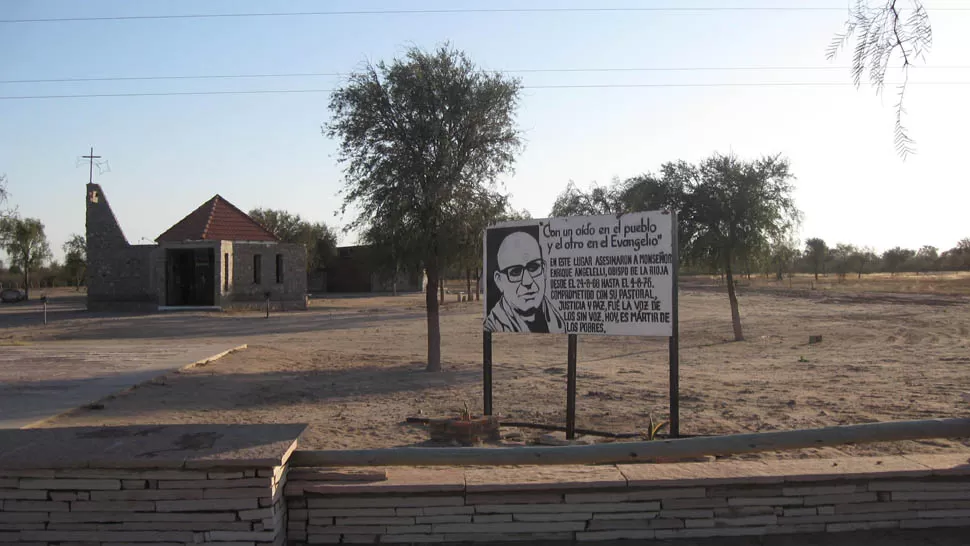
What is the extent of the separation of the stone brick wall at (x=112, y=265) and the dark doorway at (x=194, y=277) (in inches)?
71.2

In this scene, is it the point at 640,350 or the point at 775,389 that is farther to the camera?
the point at 640,350

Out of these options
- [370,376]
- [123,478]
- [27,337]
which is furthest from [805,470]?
[27,337]

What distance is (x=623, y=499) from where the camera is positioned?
466 centimetres

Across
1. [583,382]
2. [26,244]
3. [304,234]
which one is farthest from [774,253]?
[26,244]

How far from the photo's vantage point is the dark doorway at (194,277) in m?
41.2

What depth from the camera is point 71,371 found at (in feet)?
45.2

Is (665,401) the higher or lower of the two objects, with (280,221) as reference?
lower

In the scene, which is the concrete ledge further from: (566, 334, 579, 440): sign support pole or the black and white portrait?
the black and white portrait

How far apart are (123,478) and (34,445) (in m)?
0.79

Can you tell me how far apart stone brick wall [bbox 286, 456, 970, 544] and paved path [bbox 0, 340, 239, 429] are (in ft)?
19.3

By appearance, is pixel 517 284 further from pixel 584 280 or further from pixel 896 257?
pixel 896 257

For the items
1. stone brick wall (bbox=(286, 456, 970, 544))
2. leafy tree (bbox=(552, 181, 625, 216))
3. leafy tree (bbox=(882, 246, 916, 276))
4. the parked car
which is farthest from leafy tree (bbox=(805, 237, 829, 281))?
stone brick wall (bbox=(286, 456, 970, 544))

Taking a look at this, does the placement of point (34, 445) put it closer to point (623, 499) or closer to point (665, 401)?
point (623, 499)

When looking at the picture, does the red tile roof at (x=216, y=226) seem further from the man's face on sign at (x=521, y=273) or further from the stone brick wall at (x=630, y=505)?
the stone brick wall at (x=630, y=505)
